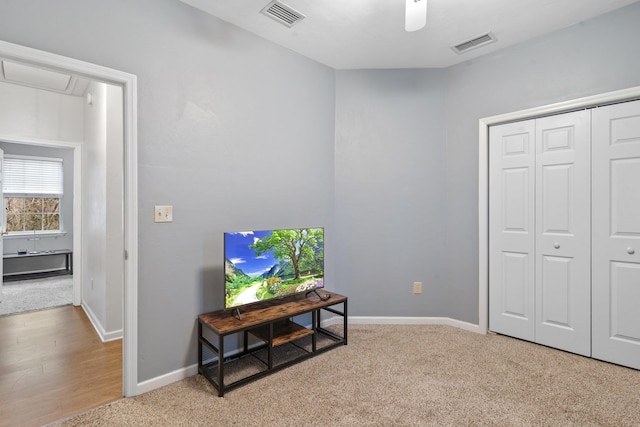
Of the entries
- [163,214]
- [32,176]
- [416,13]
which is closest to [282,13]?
[416,13]

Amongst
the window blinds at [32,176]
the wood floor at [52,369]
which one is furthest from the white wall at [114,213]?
the window blinds at [32,176]

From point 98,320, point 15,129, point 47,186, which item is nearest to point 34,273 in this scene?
point 47,186

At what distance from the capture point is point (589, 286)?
2512 millimetres

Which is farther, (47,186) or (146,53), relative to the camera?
(47,186)

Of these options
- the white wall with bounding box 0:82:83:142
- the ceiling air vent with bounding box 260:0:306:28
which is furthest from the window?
the ceiling air vent with bounding box 260:0:306:28

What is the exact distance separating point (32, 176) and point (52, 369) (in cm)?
480

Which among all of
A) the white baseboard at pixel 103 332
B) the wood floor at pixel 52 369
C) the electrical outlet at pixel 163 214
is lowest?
the wood floor at pixel 52 369

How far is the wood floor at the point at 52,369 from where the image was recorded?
6.29ft

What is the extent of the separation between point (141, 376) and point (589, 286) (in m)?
3.32

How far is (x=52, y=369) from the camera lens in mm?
2379

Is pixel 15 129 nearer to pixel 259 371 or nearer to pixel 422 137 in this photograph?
pixel 259 371

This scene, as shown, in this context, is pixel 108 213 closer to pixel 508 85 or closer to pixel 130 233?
pixel 130 233

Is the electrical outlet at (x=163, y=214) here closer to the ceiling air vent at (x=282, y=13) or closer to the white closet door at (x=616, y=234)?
the ceiling air vent at (x=282, y=13)

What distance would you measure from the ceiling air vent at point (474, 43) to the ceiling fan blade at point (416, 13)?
3.70ft
